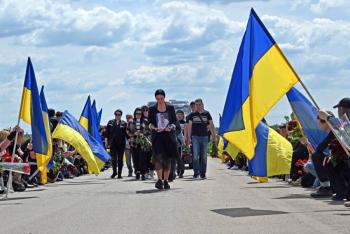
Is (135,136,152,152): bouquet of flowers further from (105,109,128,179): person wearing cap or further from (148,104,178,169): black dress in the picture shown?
(148,104,178,169): black dress

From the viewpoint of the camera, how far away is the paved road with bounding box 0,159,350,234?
31.7 ft

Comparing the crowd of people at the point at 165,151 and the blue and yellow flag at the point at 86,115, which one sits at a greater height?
the blue and yellow flag at the point at 86,115

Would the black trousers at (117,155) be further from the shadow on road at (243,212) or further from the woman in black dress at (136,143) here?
the shadow on road at (243,212)

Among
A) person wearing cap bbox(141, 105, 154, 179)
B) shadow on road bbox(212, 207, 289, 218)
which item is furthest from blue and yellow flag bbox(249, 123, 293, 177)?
shadow on road bbox(212, 207, 289, 218)

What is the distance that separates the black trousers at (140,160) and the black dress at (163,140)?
4.44 meters

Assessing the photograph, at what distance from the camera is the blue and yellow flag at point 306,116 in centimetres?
1390

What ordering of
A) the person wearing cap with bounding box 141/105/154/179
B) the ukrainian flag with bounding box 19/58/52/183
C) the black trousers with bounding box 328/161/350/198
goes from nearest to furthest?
the black trousers with bounding box 328/161/350/198, the ukrainian flag with bounding box 19/58/52/183, the person wearing cap with bounding box 141/105/154/179

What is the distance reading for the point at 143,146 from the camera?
21781mm

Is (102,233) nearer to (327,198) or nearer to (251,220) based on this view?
(251,220)

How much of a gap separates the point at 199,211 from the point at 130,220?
4.67 feet

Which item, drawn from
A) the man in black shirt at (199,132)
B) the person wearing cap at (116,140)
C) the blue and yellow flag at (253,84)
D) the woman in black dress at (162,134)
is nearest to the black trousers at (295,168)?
the woman in black dress at (162,134)

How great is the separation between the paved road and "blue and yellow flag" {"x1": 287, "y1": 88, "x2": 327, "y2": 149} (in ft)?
3.58

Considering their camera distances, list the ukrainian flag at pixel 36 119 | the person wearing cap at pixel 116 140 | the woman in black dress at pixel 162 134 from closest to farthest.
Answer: the ukrainian flag at pixel 36 119 → the woman in black dress at pixel 162 134 → the person wearing cap at pixel 116 140

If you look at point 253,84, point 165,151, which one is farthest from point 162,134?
point 253,84
